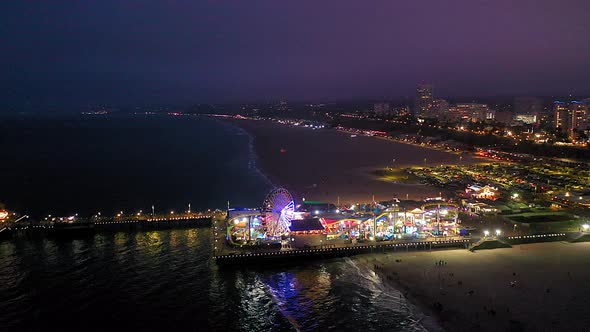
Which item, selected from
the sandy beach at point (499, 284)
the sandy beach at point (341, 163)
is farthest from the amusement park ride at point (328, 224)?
the sandy beach at point (341, 163)

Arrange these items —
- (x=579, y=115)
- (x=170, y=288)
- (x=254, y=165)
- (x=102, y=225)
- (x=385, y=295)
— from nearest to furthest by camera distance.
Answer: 1. (x=385, y=295)
2. (x=170, y=288)
3. (x=102, y=225)
4. (x=254, y=165)
5. (x=579, y=115)

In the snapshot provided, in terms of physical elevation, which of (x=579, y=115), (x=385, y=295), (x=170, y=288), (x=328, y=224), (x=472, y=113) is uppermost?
(x=472, y=113)

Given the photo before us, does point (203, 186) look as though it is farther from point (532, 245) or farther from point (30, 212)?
point (532, 245)

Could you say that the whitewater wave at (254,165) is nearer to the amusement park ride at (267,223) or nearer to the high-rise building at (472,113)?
the amusement park ride at (267,223)

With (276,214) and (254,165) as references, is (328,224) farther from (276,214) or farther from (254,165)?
(254,165)

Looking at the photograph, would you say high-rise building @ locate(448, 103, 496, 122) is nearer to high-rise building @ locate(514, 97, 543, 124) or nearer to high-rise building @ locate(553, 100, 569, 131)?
high-rise building @ locate(514, 97, 543, 124)

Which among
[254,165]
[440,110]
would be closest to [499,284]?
[254,165]
